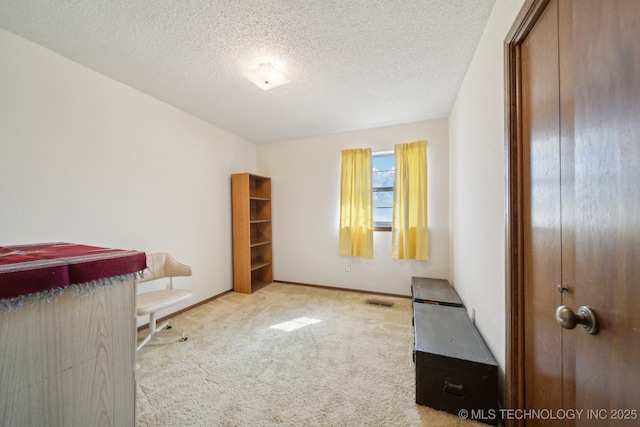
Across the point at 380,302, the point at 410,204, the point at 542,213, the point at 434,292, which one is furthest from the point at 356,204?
the point at 542,213

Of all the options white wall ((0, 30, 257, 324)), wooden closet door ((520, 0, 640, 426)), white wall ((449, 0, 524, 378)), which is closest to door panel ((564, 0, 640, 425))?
wooden closet door ((520, 0, 640, 426))

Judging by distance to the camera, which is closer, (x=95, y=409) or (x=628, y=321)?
(x=628, y=321)

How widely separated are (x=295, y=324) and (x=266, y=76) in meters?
2.55

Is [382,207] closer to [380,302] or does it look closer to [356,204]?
[356,204]

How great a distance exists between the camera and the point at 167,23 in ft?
4.91

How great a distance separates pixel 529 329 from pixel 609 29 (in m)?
1.20

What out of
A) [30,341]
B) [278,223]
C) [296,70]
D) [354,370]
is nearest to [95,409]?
[30,341]

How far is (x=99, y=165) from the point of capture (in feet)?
6.68

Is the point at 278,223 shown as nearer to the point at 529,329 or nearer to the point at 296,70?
the point at 296,70

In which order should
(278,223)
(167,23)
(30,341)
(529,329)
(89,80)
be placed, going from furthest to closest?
(278,223) < (89,80) < (167,23) < (529,329) < (30,341)

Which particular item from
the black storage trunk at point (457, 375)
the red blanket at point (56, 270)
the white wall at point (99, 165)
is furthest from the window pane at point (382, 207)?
the red blanket at point (56, 270)

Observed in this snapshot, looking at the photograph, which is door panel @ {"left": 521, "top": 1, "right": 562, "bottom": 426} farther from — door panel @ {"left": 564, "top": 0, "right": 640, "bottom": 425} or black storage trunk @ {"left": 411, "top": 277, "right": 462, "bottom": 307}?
black storage trunk @ {"left": 411, "top": 277, "right": 462, "bottom": 307}

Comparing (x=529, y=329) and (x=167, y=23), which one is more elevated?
(x=167, y=23)

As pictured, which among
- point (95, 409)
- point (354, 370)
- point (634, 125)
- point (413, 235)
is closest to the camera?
point (634, 125)
